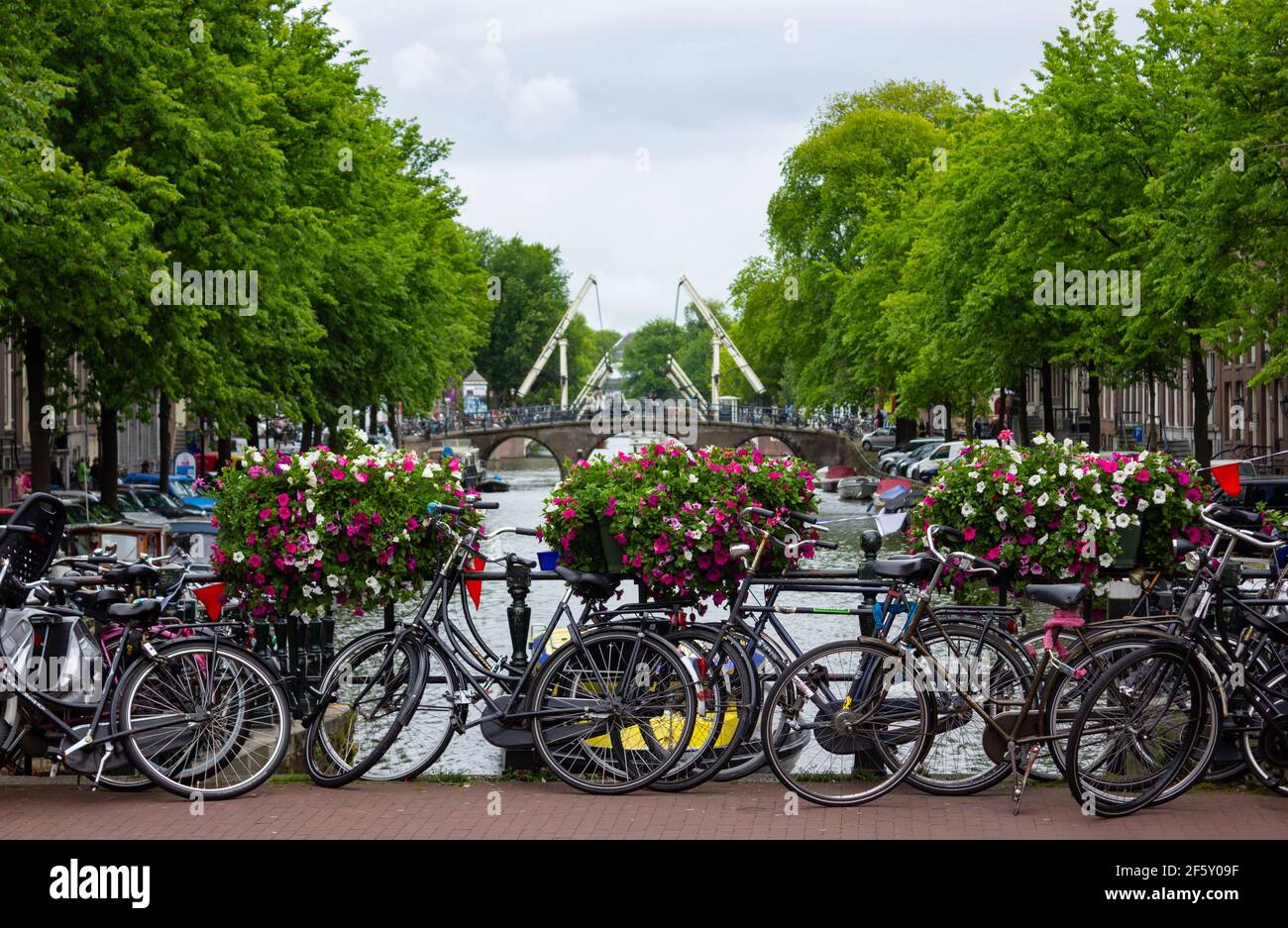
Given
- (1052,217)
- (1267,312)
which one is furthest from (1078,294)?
(1267,312)

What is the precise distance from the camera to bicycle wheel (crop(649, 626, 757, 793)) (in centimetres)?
793

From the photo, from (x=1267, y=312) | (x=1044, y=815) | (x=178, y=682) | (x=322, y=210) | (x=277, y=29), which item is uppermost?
(x=277, y=29)

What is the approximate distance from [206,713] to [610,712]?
1865 mm

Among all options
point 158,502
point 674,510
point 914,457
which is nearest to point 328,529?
point 674,510

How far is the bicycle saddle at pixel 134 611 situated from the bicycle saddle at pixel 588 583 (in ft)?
6.26

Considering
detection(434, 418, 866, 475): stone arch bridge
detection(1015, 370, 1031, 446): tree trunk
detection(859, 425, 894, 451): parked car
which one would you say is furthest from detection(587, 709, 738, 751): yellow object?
detection(434, 418, 866, 475): stone arch bridge

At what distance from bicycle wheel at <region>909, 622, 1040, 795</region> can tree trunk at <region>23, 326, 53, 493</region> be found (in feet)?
64.4

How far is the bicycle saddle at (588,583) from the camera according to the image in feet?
27.2

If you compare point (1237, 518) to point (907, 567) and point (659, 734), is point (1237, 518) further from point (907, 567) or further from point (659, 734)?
point (659, 734)

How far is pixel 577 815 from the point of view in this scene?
7516 mm

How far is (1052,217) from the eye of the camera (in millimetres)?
34875

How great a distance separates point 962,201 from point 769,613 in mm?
32785

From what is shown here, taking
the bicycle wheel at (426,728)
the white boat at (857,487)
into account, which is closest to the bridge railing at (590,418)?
the white boat at (857,487)
